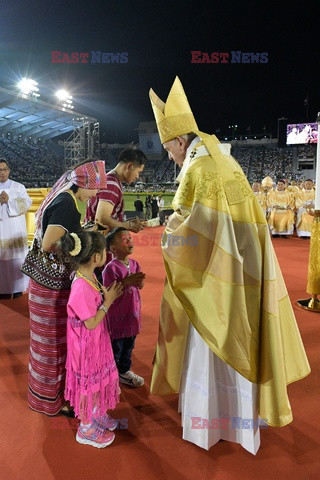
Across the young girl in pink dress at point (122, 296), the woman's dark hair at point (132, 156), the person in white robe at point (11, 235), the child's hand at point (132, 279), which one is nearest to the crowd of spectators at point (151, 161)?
the person in white robe at point (11, 235)

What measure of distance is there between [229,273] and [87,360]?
905 millimetres

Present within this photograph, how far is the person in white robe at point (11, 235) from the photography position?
4.67 metres

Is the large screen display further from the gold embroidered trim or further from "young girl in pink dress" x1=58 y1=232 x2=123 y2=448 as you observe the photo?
"young girl in pink dress" x1=58 y1=232 x2=123 y2=448

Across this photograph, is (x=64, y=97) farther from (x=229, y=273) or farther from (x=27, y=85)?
(x=229, y=273)

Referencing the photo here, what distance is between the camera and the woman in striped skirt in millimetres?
2121

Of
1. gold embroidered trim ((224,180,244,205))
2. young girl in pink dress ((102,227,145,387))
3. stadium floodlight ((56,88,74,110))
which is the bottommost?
young girl in pink dress ((102,227,145,387))

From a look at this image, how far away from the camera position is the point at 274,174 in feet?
110

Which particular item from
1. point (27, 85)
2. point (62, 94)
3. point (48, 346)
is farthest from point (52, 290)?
point (62, 94)

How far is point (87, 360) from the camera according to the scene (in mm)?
2021

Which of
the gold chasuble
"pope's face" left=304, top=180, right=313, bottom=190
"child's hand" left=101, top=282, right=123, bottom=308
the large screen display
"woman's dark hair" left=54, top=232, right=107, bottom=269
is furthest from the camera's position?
the large screen display

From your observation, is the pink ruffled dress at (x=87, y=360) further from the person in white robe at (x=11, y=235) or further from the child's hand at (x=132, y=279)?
the person in white robe at (x=11, y=235)

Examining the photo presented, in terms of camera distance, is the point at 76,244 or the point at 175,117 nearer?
the point at 76,244

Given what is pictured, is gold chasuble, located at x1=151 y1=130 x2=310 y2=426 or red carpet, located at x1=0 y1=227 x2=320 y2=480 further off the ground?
gold chasuble, located at x1=151 y1=130 x2=310 y2=426

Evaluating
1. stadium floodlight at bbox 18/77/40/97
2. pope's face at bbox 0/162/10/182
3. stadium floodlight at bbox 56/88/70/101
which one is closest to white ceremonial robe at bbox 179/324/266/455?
pope's face at bbox 0/162/10/182
